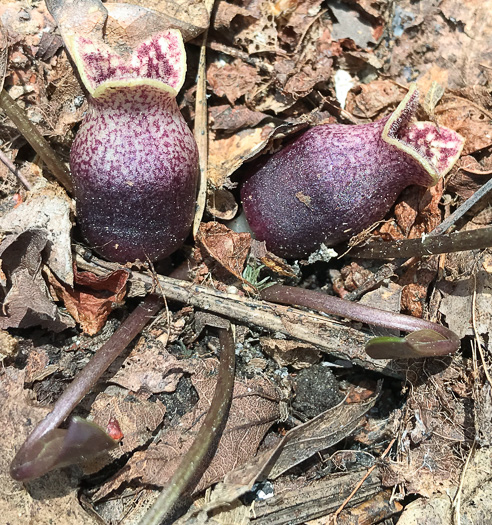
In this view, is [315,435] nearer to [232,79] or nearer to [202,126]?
[202,126]

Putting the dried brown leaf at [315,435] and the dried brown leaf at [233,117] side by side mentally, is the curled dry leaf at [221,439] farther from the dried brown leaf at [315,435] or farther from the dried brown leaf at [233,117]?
the dried brown leaf at [233,117]

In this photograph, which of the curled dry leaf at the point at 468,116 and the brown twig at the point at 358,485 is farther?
the curled dry leaf at the point at 468,116

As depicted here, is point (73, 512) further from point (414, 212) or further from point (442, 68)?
point (442, 68)

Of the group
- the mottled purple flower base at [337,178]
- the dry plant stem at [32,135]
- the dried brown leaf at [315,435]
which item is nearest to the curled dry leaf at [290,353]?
the dried brown leaf at [315,435]

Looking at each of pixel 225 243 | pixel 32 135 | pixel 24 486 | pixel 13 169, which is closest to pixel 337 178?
pixel 225 243

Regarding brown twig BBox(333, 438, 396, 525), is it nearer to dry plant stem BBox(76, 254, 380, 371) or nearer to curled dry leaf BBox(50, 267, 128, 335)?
dry plant stem BBox(76, 254, 380, 371)

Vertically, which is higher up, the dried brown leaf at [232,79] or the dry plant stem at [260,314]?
the dried brown leaf at [232,79]
